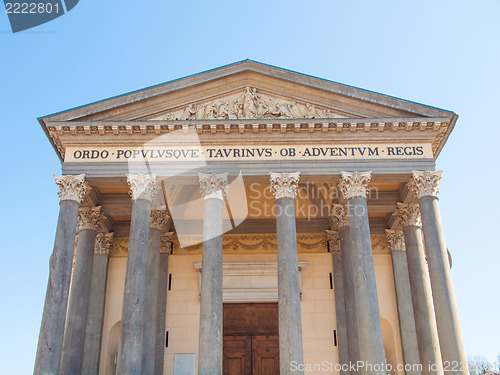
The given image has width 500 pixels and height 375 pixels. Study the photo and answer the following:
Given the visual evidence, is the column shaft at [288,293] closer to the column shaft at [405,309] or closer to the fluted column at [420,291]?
the fluted column at [420,291]

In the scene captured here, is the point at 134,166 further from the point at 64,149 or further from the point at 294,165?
the point at 294,165

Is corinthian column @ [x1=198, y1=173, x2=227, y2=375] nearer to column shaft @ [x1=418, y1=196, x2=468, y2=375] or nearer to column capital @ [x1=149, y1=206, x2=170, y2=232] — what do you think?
column capital @ [x1=149, y1=206, x2=170, y2=232]

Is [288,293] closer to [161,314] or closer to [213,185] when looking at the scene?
[213,185]

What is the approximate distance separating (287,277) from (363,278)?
2827mm

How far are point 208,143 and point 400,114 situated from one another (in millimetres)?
8035

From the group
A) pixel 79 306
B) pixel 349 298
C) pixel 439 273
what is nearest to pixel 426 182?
pixel 439 273

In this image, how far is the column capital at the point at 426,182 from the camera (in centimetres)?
2091

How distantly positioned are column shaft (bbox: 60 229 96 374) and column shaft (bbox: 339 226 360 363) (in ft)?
37.6

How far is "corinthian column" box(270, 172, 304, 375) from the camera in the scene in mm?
18297

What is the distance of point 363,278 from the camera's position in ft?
63.9

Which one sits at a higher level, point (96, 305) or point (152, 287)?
point (152, 287)

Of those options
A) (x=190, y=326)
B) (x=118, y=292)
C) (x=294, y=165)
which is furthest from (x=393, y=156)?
(x=118, y=292)

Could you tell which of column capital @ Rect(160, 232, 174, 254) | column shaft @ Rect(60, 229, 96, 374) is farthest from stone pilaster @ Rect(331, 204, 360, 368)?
column shaft @ Rect(60, 229, 96, 374)

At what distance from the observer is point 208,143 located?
71.5 feet
